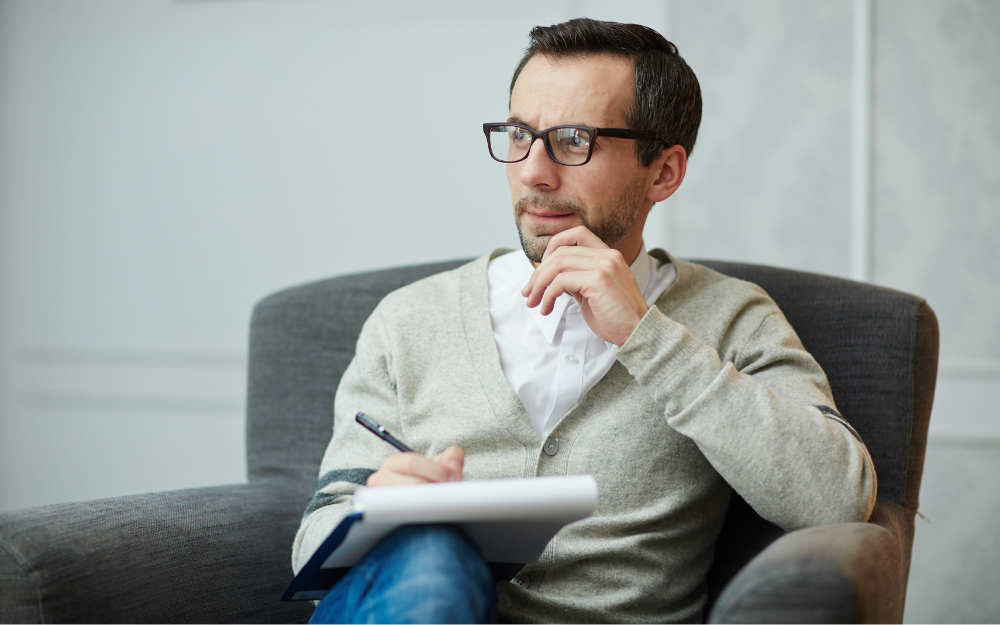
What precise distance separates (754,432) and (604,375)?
0.25 metres

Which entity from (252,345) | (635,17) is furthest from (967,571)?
(252,345)

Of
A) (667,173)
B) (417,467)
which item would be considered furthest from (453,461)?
(667,173)

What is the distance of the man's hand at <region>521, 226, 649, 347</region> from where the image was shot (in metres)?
1.00

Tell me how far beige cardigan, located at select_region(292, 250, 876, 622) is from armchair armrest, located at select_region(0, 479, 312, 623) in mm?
158

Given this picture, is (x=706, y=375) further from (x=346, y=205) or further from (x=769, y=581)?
(x=346, y=205)

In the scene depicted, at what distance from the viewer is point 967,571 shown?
1.96 m

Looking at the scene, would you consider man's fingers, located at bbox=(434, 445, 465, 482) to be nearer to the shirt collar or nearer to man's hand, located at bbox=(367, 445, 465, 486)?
man's hand, located at bbox=(367, 445, 465, 486)

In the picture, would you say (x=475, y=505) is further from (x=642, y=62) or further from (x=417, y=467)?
(x=642, y=62)

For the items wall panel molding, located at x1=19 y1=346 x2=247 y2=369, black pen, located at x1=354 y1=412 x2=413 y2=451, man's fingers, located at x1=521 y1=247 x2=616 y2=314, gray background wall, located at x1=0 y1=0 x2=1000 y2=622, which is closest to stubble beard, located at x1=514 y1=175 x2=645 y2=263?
man's fingers, located at x1=521 y1=247 x2=616 y2=314

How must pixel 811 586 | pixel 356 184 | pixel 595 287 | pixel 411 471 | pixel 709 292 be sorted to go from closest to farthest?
pixel 811 586
pixel 411 471
pixel 595 287
pixel 709 292
pixel 356 184

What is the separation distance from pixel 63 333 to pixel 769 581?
8.69 ft

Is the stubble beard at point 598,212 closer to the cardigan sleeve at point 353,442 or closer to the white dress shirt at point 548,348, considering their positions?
the white dress shirt at point 548,348

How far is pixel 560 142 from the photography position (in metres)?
1.14

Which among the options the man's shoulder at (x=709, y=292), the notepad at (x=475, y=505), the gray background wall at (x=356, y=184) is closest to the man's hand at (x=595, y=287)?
the man's shoulder at (x=709, y=292)
